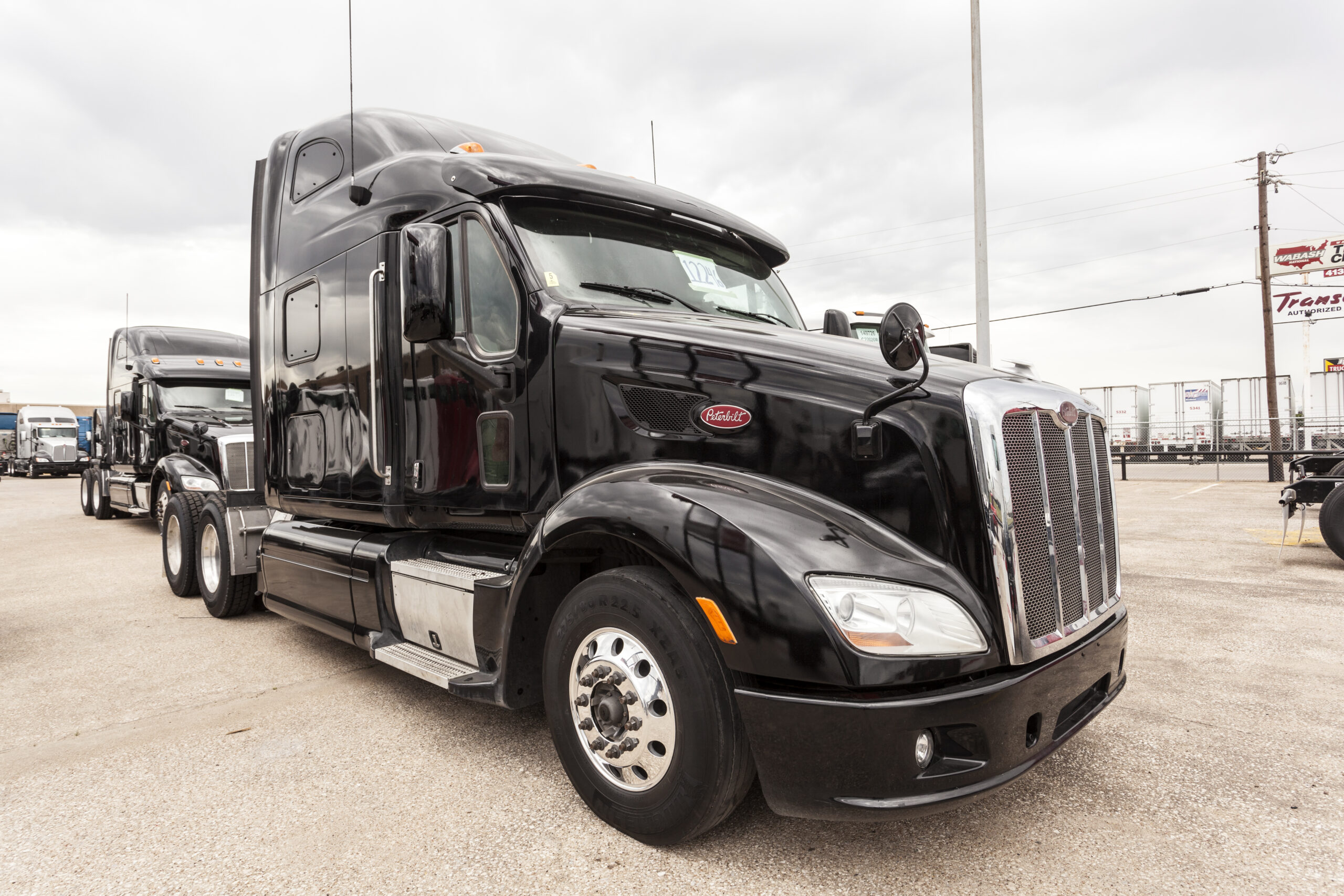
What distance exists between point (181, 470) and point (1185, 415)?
107 ft

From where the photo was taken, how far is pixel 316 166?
15.5 ft

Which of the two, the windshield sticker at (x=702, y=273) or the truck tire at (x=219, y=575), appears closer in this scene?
the windshield sticker at (x=702, y=273)

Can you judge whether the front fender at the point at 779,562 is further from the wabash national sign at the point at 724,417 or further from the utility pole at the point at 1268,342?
the utility pole at the point at 1268,342

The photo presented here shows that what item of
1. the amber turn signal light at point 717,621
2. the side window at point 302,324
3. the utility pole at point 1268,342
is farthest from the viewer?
the utility pole at point 1268,342

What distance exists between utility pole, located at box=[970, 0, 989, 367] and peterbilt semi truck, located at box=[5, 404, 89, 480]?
35.8 m

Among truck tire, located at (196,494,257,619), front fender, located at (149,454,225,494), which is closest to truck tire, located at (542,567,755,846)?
truck tire, located at (196,494,257,619)

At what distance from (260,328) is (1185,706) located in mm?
5549

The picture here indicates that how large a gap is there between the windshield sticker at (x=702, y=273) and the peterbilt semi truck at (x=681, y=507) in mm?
19

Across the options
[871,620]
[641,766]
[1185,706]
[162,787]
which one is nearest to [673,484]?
[871,620]

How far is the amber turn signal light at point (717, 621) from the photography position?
2324 millimetres

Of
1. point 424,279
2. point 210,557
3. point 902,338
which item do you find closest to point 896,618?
point 902,338

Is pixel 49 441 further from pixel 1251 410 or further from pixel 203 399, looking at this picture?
pixel 1251 410

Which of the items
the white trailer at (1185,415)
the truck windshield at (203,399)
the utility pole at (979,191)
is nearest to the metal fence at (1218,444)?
the white trailer at (1185,415)

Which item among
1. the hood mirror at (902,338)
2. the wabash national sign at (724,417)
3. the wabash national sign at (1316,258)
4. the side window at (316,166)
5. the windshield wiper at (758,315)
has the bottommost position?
the wabash national sign at (724,417)
